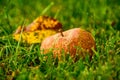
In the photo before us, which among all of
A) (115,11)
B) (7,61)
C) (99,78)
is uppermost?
(115,11)

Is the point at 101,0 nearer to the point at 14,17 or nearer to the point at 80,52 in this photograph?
the point at 14,17

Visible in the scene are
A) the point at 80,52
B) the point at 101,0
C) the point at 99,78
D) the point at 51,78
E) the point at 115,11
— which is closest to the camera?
the point at 99,78

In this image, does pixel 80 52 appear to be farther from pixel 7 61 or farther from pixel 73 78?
pixel 7 61

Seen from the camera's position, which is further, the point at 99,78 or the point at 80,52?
the point at 80,52

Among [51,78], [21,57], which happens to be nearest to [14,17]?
[21,57]

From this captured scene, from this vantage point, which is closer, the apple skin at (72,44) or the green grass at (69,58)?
the green grass at (69,58)

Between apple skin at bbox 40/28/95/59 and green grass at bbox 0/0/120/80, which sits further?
apple skin at bbox 40/28/95/59

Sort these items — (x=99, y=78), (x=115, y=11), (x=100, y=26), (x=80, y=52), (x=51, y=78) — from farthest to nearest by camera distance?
(x=115, y=11)
(x=100, y=26)
(x=80, y=52)
(x=51, y=78)
(x=99, y=78)

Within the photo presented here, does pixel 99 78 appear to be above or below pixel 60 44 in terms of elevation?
below
